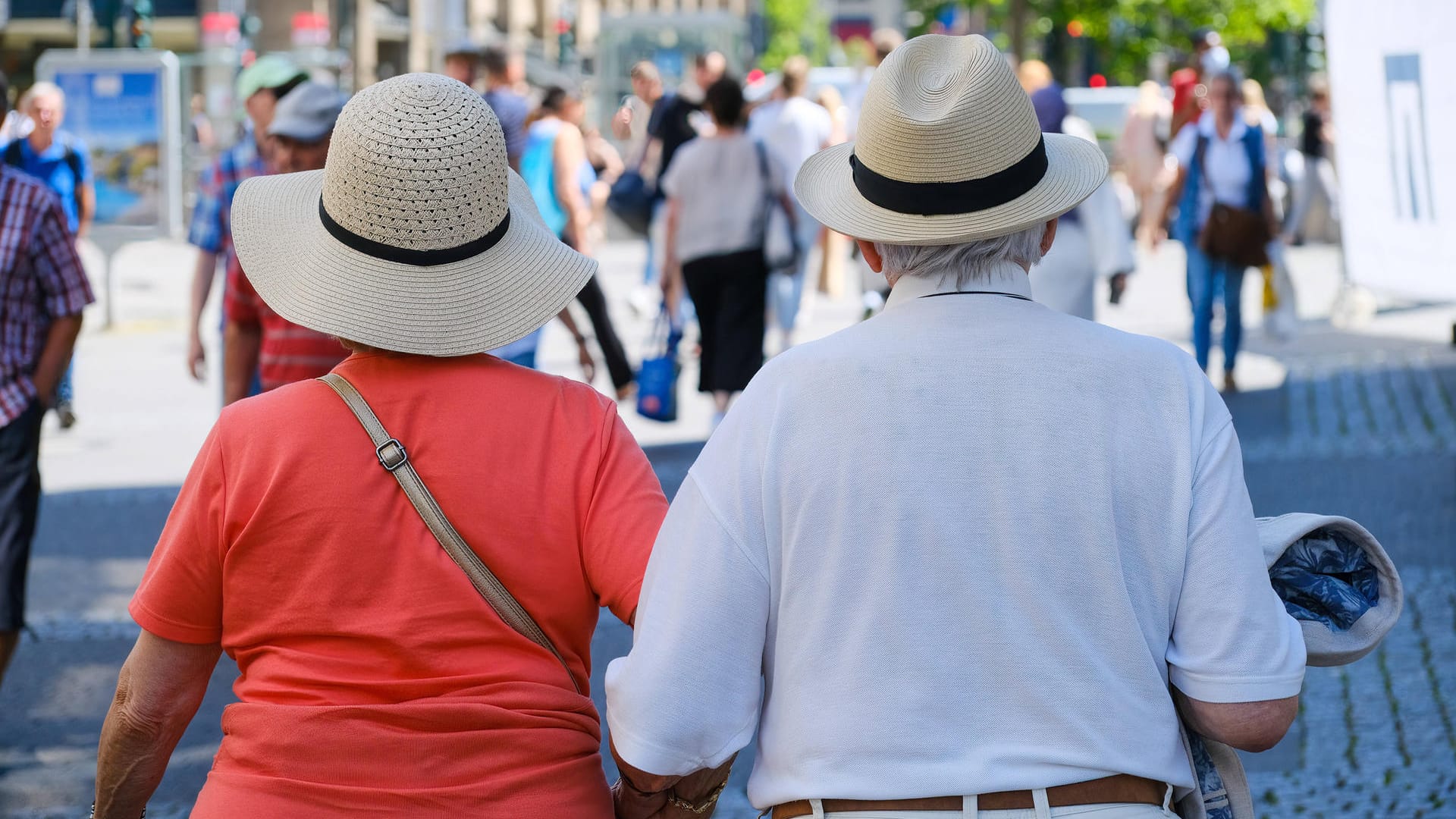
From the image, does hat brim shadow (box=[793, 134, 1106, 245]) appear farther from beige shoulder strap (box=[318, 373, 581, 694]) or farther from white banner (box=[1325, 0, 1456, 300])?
white banner (box=[1325, 0, 1456, 300])

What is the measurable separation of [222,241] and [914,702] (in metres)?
4.72

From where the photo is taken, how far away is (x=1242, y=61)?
48562 millimetres

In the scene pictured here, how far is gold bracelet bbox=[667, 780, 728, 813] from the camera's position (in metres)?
2.32

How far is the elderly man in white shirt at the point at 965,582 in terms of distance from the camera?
2.01m

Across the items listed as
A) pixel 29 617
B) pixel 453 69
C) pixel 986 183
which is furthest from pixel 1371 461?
pixel 986 183

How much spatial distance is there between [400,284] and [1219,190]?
29.2 feet

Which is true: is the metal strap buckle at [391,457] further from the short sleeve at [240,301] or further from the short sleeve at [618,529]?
the short sleeve at [240,301]

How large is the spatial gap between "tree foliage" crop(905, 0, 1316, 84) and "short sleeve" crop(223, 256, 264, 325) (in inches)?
1294

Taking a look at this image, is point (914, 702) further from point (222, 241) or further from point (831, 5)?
point (831, 5)

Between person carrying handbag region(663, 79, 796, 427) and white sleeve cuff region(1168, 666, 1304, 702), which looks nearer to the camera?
white sleeve cuff region(1168, 666, 1304, 702)

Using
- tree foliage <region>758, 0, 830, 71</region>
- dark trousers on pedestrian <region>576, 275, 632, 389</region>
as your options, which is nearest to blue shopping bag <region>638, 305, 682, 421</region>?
dark trousers on pedestrian <region>576, 275, 632, 389</region>

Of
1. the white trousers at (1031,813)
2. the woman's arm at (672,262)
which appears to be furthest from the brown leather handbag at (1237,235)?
the white trousers at (1031,813)

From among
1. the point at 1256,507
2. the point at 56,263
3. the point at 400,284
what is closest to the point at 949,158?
the point at 400,284

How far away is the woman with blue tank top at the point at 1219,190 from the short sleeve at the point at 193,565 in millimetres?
8852
